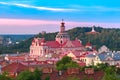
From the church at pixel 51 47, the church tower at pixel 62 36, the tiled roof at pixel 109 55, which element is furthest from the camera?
the church tower at pixel 62 36

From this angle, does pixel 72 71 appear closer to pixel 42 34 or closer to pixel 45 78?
pixel 45 78

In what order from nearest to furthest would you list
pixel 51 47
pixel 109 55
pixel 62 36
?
pixel 109 55
pixel 51 47
pixel 62 36

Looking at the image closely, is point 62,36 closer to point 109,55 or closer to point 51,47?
point 51,47

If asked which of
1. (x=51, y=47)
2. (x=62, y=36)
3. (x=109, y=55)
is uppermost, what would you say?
(x=62, y=36)

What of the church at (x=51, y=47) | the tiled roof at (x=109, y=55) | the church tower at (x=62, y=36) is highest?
the church tower at (x=62, y=36)

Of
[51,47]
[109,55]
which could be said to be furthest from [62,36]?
[109,55]

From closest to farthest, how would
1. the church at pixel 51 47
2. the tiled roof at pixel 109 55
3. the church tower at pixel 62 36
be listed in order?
the tiled roof at pixel 109 55 → the church at pixel 51 47 → the church tower at pixel 62 36

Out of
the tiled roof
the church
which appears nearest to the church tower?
the church

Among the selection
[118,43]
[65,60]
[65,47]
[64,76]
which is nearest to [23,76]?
[64,76]

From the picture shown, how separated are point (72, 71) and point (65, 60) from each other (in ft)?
95.3

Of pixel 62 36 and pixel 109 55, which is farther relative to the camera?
pixel 62 36

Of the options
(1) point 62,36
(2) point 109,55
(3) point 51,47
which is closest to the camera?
(2) point 109,55

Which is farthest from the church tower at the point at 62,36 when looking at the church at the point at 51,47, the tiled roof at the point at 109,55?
the tiled roof at the point at 109,55

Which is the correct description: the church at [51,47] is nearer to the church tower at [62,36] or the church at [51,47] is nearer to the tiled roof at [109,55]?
the church tower at [62,36]
